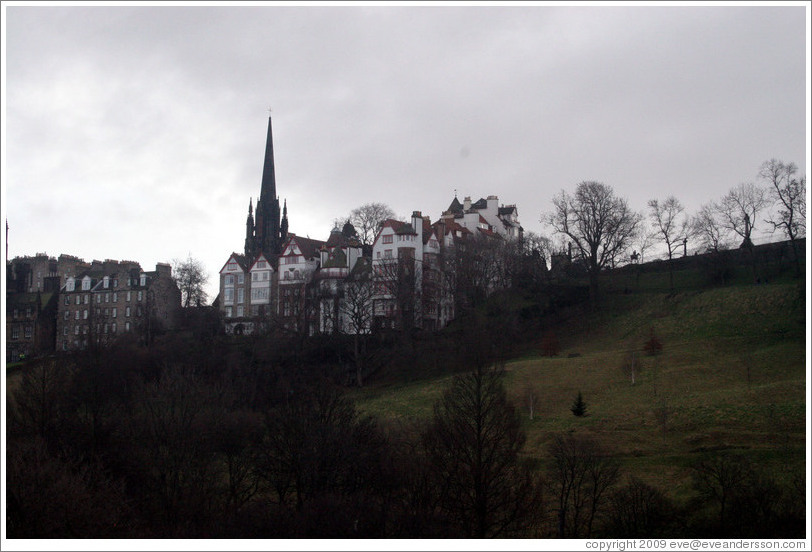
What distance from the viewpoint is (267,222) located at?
305 feet

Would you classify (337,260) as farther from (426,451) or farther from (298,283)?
(426,451)

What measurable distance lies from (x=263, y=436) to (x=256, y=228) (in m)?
59.3

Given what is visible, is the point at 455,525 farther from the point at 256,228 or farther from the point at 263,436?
the point at 256,228

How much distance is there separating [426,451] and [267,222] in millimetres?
66496

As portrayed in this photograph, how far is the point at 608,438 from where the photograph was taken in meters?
34.9

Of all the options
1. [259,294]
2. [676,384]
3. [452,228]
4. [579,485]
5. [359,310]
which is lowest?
[579,485]

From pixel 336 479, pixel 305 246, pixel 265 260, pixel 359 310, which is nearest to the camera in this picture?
pixel 336 479

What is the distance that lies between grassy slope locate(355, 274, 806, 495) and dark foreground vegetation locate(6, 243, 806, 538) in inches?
6.6

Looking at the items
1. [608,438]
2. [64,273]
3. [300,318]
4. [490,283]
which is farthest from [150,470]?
[64,273]

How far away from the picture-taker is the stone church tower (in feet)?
301

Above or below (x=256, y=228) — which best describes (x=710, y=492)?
below

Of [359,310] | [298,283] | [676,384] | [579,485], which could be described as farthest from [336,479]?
[298,283]

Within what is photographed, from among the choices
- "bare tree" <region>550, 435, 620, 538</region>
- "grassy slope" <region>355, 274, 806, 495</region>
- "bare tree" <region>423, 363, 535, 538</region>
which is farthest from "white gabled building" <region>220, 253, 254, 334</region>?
"bare tree" <region>423, 363, 535, 538</region>

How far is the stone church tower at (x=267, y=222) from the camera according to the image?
301ft
